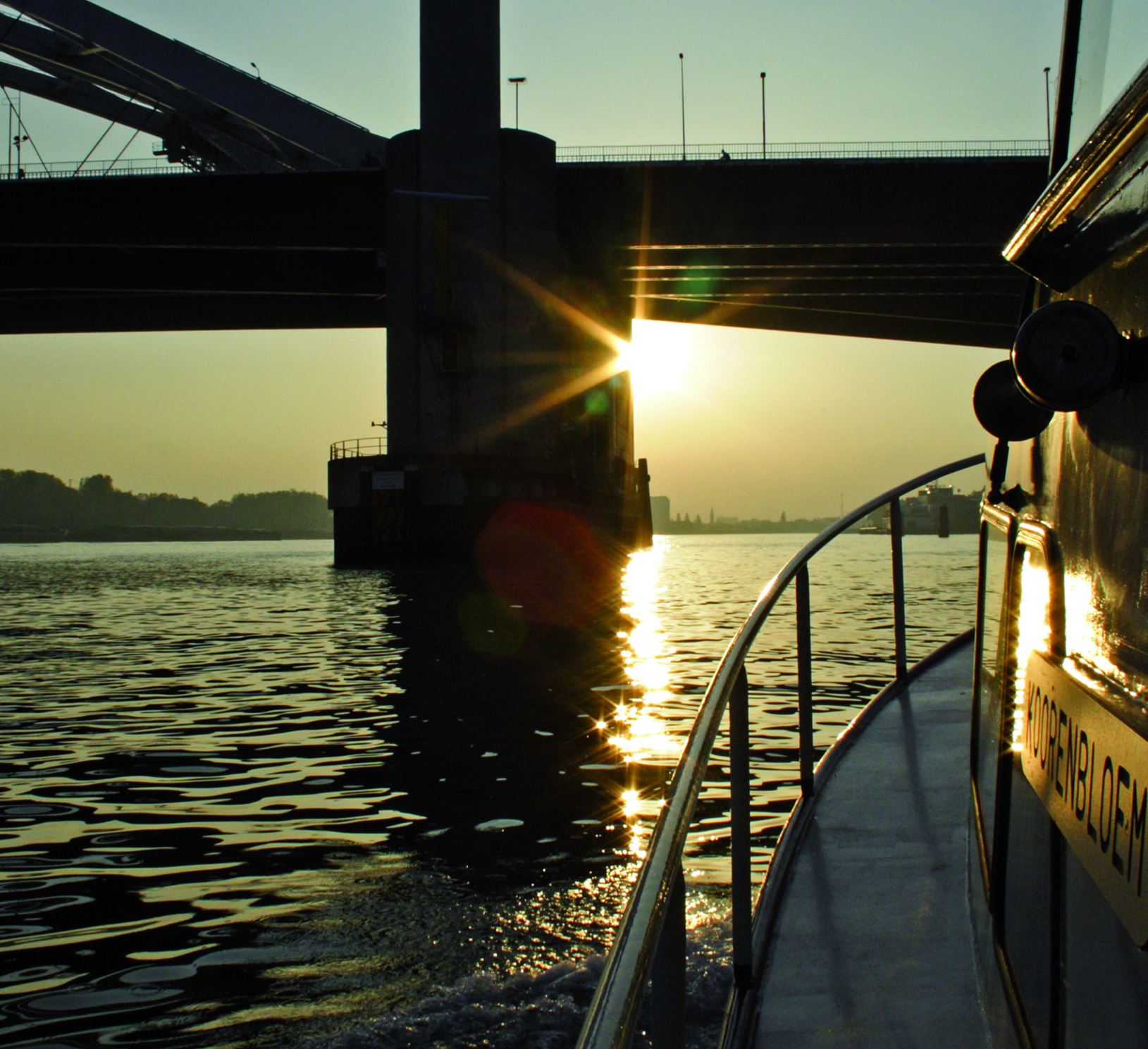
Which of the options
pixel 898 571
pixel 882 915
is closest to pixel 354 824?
pixel 898 571

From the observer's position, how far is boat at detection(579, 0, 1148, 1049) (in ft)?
3.90

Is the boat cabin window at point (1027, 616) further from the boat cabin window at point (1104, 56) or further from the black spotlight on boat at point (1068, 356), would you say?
the boat cabin window at point (1104, 56)

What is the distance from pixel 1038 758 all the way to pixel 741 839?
1.18m

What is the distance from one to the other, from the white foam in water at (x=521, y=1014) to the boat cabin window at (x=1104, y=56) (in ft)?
9.74

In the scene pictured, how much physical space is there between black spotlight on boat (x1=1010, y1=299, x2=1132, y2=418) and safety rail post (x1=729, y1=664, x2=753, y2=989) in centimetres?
118

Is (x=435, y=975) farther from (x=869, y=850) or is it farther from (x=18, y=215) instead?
(x=18, y=215)

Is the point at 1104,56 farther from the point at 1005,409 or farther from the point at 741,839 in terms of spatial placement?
the point at 741,839

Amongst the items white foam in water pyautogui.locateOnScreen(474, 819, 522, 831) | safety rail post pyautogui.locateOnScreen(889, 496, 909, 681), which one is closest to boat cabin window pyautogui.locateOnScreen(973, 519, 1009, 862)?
safety rail post pyautogui.locateOnScreen(889, 496, 909, 681)

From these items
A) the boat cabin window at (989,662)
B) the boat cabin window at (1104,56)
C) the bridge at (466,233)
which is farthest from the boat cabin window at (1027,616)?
the bridge at (466,233)

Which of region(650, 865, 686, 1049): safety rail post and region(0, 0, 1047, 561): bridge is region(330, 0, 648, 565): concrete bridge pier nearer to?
region(0, 0, 1047, 561): bridge

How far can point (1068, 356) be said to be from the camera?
1341mm

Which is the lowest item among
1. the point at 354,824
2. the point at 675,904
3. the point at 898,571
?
the point at 354,824

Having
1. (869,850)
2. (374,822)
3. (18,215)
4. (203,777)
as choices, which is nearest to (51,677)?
(203,777)

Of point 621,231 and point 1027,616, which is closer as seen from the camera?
point 1027,616
